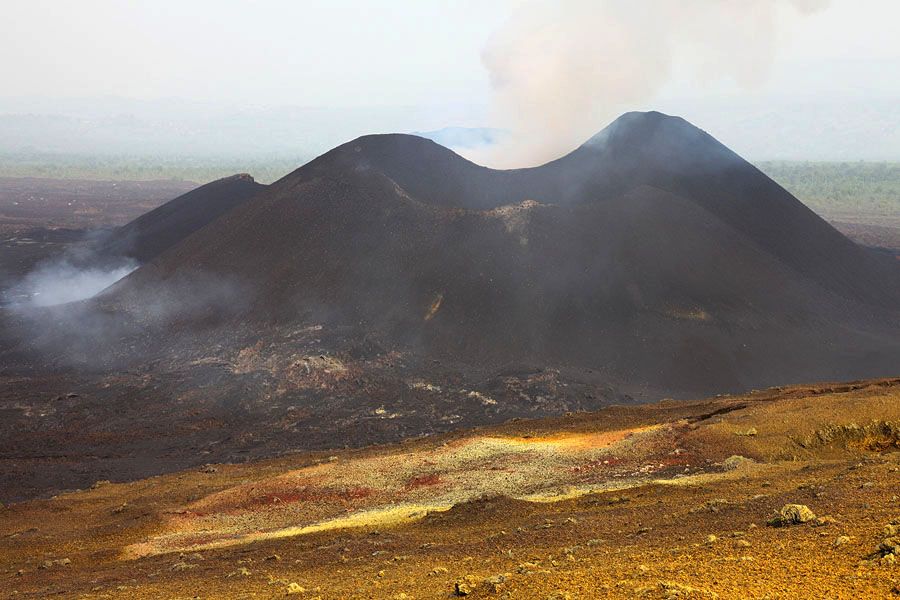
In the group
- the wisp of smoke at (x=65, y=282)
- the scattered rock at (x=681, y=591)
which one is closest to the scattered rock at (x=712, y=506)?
the scattered rock at (x=681, y=591)

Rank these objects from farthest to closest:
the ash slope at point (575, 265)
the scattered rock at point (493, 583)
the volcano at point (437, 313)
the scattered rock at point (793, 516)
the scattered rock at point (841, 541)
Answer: the ash slope at point (575, 265), the volcano at point (437, 313), the scattered rock at point (793, 516), the scattered rock at point (841, 541), the scattered rock at point (493, 583)

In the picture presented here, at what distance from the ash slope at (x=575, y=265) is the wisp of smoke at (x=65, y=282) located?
8988 millimetres

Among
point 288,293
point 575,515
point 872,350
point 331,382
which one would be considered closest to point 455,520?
point 575,515

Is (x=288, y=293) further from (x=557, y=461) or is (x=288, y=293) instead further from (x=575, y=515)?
(x=575, y=515)

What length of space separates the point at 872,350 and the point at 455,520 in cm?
2554

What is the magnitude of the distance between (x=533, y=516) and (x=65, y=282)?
45921 millimetres

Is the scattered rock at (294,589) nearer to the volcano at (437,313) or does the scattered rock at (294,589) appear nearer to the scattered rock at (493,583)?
the scattered rock at (493,583)

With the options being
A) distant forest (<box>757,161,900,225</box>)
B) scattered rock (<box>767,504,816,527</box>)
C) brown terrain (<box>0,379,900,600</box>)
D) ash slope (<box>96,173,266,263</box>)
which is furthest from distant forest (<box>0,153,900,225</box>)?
scattered rock (<box>767,504,816,527</box>)

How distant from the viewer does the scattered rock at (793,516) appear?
445 inches

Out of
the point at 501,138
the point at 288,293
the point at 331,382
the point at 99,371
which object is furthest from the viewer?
the point at 501,138

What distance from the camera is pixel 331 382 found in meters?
31.7

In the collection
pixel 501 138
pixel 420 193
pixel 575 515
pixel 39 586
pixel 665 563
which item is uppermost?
pixel 501 138

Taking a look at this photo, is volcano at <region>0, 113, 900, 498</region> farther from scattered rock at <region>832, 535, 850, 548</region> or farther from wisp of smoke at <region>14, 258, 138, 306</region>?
scattered rock at <region>832, 535, 850, 548</region>

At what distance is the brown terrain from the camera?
9.70m
